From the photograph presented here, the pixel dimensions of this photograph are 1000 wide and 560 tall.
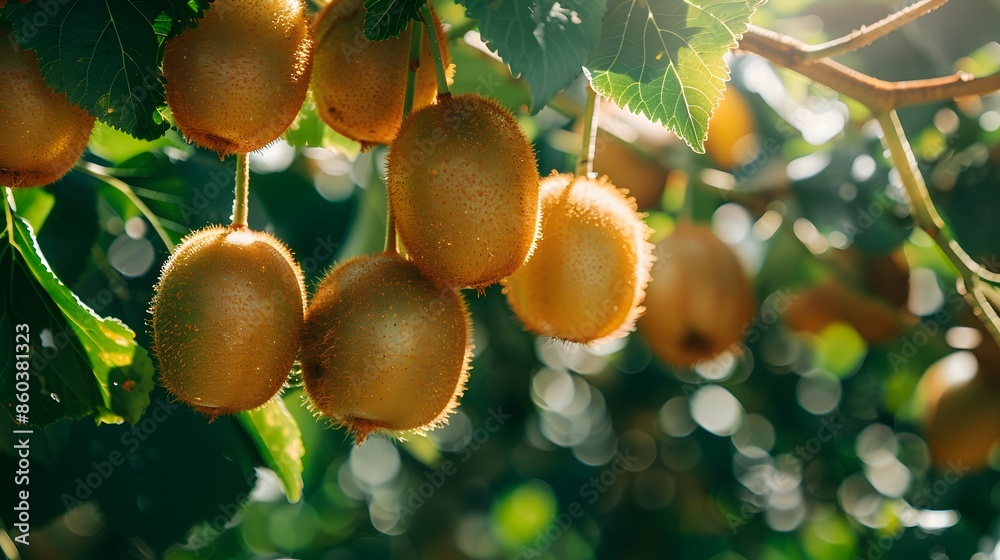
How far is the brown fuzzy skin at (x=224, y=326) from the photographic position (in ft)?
3.14

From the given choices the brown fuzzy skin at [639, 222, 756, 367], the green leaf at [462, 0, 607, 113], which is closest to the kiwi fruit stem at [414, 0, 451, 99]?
the green leaf at [462, 0, 607, 113]

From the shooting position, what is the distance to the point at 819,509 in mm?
3277

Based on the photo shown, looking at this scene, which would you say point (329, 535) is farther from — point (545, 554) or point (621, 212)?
point (621, 212)

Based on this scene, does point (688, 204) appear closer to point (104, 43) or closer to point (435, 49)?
point (435, 49)

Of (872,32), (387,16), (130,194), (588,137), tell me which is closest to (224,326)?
(387,16)

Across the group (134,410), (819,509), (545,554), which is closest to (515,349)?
(545,554)

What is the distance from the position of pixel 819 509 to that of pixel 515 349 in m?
1.29

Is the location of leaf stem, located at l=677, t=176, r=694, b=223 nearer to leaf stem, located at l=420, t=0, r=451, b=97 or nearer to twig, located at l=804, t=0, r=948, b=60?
twig, located at l=804, t=0, r=948, b=60

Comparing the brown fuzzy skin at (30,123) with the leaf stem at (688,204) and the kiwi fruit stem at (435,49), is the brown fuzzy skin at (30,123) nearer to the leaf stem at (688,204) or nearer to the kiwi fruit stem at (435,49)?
the kiwi fruit stem at (435,49)

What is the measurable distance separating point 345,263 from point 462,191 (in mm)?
195

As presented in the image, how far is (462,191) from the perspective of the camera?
3.03ft

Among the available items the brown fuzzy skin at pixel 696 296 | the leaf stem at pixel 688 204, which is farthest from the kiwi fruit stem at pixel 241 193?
the leaf stem at pixel 688 204

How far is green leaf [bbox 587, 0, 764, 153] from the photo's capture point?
0.95 metres

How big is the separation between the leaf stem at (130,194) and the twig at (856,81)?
1038mm
